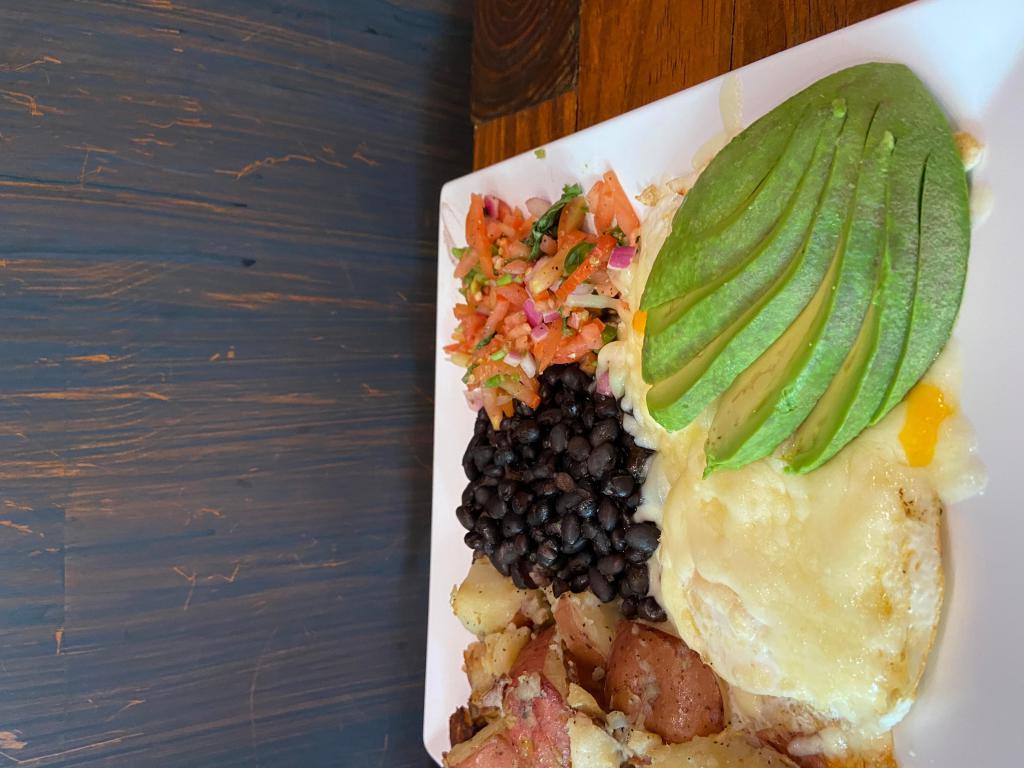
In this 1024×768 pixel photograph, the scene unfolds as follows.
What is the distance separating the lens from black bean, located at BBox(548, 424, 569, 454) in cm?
226

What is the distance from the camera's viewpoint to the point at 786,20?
2018 millimetres

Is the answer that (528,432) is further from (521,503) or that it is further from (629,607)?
(629,607)

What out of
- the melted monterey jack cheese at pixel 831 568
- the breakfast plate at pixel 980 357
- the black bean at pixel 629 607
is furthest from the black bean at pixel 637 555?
the breakfast plate at pixel 980 357

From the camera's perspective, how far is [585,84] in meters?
2.59

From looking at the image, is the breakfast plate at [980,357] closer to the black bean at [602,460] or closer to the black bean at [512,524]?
the black bean at [602,460]

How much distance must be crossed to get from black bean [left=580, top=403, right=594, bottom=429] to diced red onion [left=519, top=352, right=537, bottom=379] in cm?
25

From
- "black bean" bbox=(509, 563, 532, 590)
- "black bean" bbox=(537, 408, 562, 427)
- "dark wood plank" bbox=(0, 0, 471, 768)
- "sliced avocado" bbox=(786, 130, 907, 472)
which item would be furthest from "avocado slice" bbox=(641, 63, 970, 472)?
"dark wood plank" bbox=(0, 0, 471, 768)

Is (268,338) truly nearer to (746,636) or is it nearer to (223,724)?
(223,724)

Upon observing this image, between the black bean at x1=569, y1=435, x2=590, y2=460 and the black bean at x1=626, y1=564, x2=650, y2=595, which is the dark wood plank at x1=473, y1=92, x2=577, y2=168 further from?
the black bean at x1=626, y1=564, x2=650, y2=595

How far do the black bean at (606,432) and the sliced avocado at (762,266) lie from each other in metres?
0.43

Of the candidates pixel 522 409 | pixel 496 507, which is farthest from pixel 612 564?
pixel 522 409

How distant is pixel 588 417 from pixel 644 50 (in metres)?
1.05

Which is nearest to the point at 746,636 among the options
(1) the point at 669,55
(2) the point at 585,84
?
(1) the point at 669,55

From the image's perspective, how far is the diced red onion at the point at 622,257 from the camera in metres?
2.15
